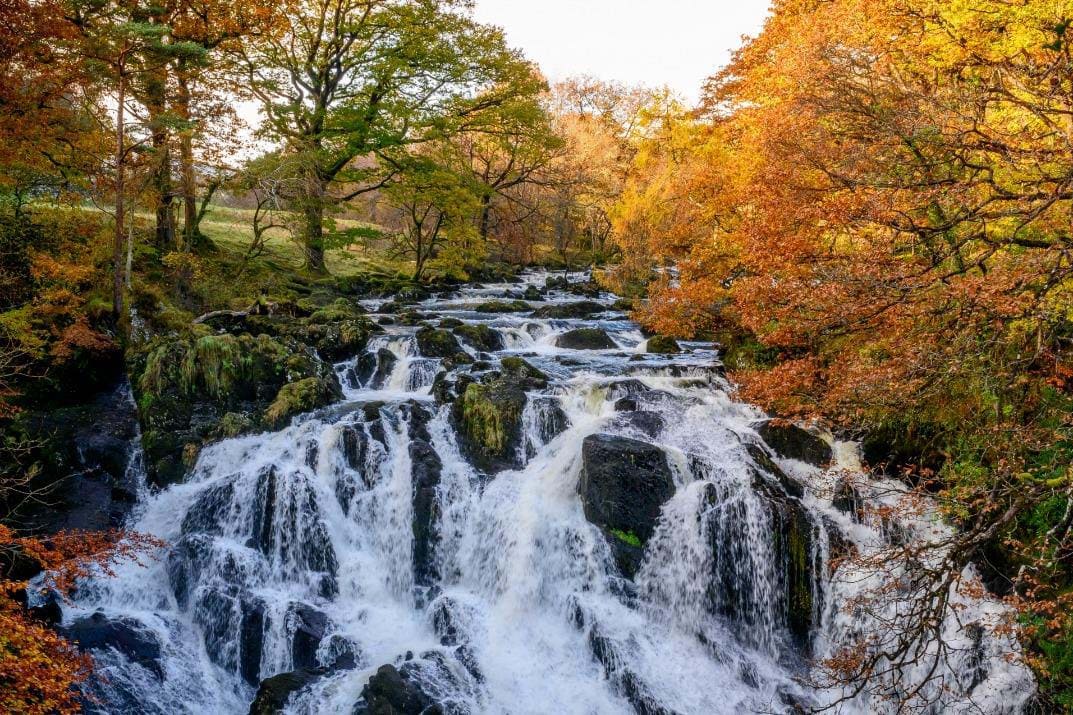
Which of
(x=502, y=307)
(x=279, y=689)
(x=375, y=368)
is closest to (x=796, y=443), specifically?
(x=279, y=689)

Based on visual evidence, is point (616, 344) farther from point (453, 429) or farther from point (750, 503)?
point (750, 503)

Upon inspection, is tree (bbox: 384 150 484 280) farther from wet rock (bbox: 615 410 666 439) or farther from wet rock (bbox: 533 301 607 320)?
wet rock (bbox: 615 410 666 439)

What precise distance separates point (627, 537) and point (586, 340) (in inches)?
330

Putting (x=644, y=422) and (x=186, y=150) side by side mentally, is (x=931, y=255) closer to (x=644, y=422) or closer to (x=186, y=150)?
(x=644, y=422)

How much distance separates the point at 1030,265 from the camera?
6.69 m

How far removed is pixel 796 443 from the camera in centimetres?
1109

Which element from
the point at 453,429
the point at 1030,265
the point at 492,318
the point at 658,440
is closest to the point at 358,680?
the point at 453,429

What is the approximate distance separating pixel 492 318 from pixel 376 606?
1180 cm

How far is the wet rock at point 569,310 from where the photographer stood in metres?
20.3

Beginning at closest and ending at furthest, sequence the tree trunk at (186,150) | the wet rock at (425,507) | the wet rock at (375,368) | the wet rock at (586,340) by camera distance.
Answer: the wet rock at (425,507) < the wet rock at (375,368) < the tree trunk at (186,150) < the wet rock at (586,340)

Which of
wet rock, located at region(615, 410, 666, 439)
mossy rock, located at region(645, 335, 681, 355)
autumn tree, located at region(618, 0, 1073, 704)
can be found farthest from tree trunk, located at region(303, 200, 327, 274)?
autumn tree, located at region(618, 0, 1073, 704)

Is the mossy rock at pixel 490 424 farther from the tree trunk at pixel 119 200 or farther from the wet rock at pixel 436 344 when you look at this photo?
the tree trunk at pixel 119 200

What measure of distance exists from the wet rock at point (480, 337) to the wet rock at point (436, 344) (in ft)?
2.08

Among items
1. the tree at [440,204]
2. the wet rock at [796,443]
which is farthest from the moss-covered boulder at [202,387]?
the tree at [440,204]
